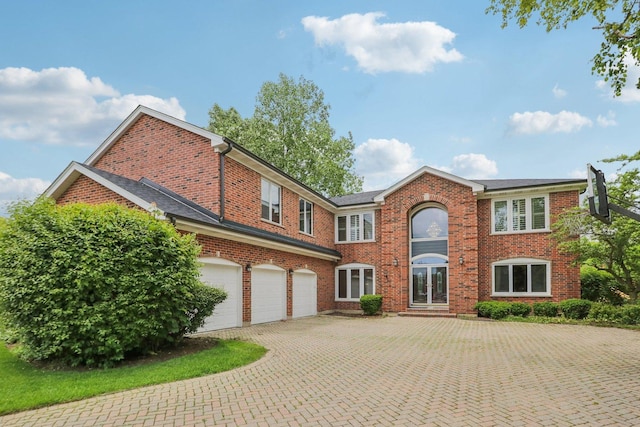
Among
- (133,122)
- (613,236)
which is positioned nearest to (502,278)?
(613,236)

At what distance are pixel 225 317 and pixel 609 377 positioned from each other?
10002 millimetres

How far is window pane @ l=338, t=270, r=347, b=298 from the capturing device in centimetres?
2162

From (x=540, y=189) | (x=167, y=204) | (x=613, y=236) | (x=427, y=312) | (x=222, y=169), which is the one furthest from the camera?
(x=427, y=312)

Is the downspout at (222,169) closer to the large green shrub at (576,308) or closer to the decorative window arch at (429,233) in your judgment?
the decorative window arch at (429,233)

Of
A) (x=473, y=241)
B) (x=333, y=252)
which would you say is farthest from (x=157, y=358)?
(x=473, y=241)

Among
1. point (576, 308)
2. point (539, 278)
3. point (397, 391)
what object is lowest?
point (576, 308)

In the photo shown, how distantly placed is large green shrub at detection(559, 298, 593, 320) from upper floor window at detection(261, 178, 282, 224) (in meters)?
12.5

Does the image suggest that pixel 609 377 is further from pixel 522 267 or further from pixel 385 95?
pixel 385 95

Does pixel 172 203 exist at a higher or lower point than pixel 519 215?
higher

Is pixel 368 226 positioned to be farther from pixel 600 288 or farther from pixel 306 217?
pixel 600 288

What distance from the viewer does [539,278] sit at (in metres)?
17.5

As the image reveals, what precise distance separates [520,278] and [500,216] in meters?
3.01

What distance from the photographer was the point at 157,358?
7.95 meters

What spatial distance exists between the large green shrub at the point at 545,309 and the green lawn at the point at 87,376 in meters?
13.5
